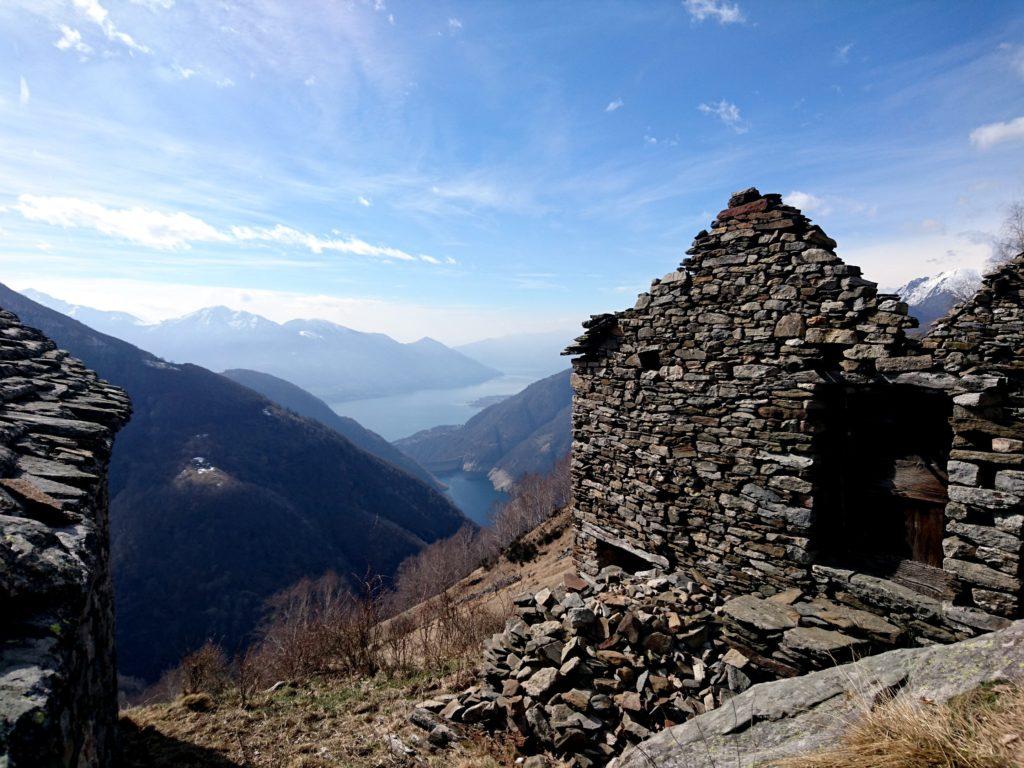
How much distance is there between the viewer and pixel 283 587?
58656 mm

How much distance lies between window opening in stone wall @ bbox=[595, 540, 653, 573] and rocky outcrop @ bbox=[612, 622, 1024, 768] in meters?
4.73

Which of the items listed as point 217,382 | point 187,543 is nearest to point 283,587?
point 187,543

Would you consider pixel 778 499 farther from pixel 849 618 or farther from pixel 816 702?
pixel 816 702

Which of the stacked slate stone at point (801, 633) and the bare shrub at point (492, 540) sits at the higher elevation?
Answer: the stacked slate stone at point (801, 633)

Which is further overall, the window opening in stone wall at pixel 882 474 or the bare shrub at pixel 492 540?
the bare shrub at pixel 492 540

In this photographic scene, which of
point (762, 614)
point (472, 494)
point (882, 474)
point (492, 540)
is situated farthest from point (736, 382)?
point (472, 494)

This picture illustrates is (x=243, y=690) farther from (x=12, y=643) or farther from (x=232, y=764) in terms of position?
(x=12, y=643)

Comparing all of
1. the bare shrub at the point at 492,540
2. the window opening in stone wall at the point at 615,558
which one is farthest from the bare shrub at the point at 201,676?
the bare shrub at the point at 492,540

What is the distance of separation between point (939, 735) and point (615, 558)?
7157mm

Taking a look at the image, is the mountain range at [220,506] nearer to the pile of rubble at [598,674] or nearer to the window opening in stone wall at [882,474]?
the pile of rubble at [598,674]

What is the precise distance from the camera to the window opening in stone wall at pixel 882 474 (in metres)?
6.16

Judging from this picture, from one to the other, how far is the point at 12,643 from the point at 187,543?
73473mm

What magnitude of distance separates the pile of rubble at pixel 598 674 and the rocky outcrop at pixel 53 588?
382cm

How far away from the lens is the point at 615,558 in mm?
9773
